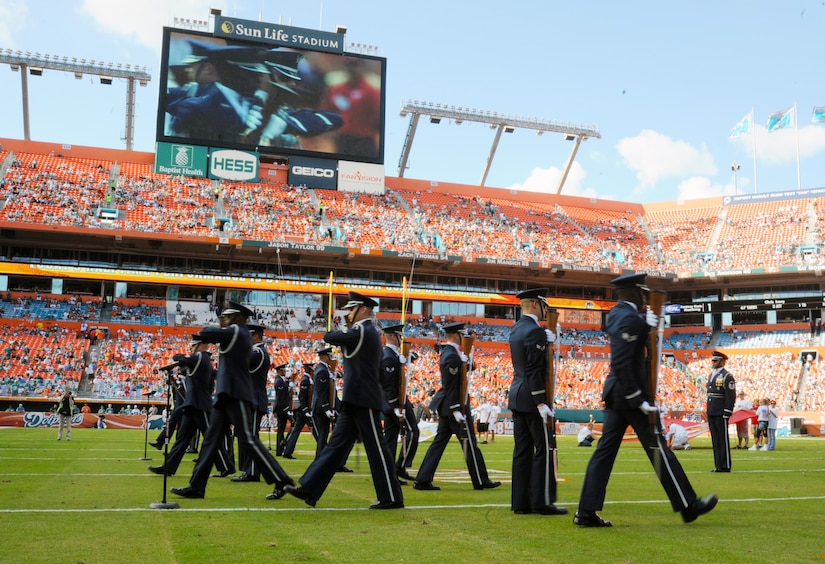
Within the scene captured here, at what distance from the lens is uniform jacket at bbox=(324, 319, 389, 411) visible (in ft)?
28.4

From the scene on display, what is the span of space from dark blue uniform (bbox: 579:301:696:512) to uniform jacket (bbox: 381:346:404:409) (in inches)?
192

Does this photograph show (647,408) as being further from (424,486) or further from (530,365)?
(424,486)

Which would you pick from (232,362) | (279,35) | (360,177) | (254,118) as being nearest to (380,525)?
(232,362)

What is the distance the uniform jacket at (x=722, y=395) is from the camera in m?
15.6

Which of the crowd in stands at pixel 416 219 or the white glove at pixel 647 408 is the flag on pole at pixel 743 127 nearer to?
the crowd in stands at pixel 416 219

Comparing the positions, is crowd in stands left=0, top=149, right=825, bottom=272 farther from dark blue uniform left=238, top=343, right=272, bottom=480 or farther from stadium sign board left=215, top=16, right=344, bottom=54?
dark blue uniform left=238, top=343, right=272, bottom=480

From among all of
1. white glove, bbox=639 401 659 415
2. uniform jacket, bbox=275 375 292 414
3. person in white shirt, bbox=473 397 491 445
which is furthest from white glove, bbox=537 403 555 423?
person in white shirt, bbox=473 397 491 445

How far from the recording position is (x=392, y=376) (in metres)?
12.4

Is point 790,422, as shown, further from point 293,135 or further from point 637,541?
point 637,541

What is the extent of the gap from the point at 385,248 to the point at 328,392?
34911 mm

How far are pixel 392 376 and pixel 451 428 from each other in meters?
1.37

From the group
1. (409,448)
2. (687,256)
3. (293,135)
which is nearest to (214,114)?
(293,135)

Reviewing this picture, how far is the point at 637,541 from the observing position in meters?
6.76

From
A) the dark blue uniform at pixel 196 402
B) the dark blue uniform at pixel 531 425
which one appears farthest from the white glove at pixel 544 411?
the dark blue uniform at pixel 196 402
